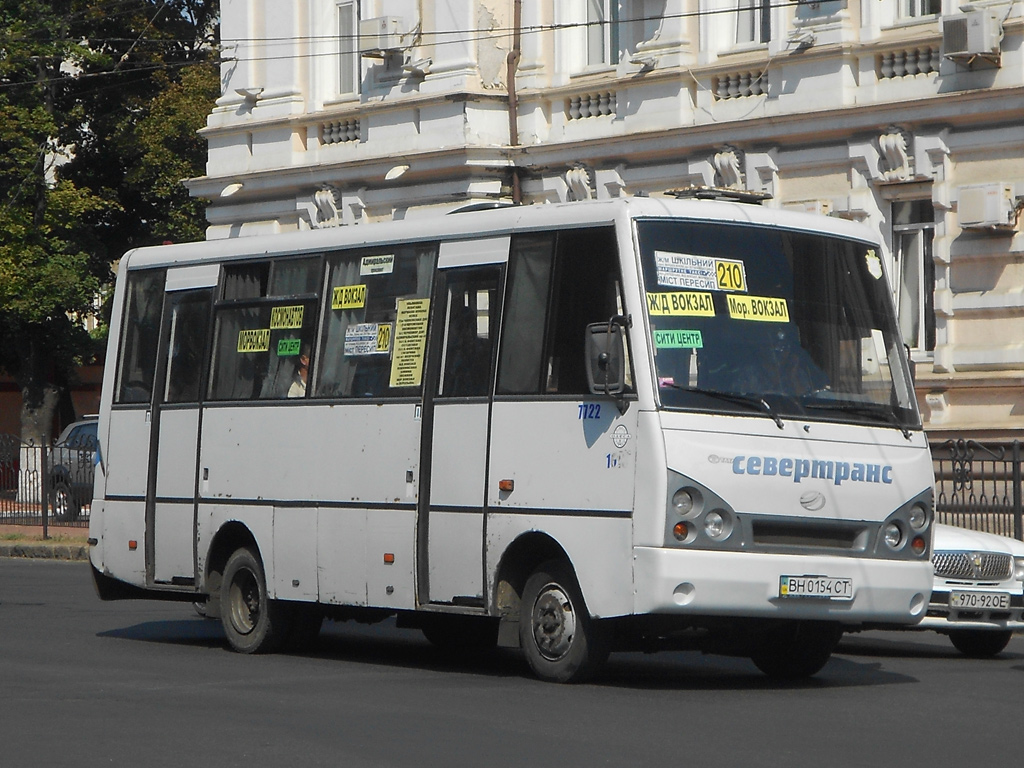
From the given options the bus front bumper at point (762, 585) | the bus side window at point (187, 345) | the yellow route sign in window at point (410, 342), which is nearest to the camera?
the bus front bumper at point (762, 585)

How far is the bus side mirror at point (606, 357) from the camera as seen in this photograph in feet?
35.9

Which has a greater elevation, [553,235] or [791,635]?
[553,235]

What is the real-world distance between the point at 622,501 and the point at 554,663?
3.74ft

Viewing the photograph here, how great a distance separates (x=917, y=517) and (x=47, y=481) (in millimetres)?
19482

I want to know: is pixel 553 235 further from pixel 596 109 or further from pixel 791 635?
pixel 596 109

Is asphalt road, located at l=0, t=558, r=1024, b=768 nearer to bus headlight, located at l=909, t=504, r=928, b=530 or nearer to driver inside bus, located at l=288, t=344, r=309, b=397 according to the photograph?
bus headlight, located at l=909, t=504, r=928, b=530

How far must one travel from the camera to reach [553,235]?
11.8 metres

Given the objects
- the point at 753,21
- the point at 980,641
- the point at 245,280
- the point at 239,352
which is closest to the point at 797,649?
the point at 980,641

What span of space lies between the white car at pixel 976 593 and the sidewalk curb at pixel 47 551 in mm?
14986

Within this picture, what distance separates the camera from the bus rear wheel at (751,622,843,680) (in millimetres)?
12164

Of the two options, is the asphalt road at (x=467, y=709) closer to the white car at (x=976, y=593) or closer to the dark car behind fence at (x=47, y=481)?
the white car at (x=976, y=593)

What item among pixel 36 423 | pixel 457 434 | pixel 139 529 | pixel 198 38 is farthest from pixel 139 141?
pixel 457 434

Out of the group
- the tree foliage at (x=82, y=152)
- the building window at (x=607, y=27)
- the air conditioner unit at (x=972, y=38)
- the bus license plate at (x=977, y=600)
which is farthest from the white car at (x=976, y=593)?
the tree foliage at (x=82, y=152)

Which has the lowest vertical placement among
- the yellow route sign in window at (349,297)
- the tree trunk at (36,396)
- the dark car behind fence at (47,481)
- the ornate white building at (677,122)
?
the dark car behind fence at (47,481)
